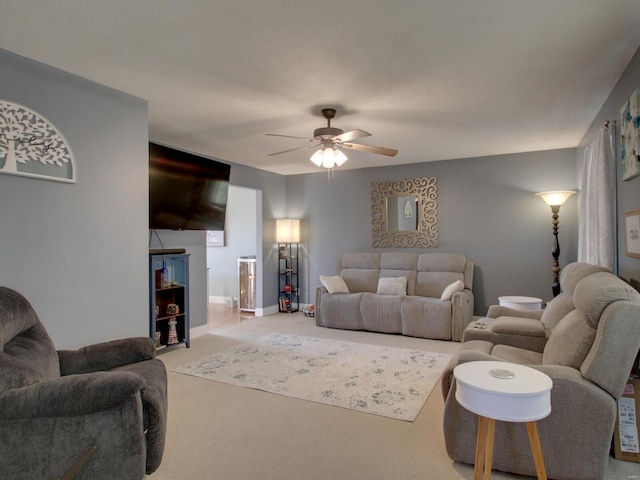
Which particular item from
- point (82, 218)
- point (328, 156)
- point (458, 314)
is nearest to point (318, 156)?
point (328, 156)

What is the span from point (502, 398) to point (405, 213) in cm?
455

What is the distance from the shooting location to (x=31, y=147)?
8.21 feet

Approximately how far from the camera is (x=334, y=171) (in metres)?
6.54

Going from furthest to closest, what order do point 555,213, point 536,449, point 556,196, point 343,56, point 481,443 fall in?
point 555,213 < point 556,196 < point 343,56 < point 481,443 < point 536,449

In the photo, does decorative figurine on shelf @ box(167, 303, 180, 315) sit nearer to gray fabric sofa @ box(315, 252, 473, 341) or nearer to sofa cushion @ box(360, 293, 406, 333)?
gray fabric sofa @ box(315, 252, 473, 341)

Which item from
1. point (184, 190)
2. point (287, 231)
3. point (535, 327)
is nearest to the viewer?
point (535, 327)

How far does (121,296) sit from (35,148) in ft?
4.00

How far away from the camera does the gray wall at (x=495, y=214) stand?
5.11 meters

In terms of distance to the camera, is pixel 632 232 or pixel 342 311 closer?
pixel 632 232

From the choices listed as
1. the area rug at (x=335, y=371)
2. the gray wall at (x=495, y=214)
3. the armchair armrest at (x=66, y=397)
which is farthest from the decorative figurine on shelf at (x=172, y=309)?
the gray wall at (x=495, y=214)

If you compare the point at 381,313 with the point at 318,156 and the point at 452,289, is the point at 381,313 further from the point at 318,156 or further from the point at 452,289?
the point at 318,156

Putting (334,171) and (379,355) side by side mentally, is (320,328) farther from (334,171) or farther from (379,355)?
(334,171)

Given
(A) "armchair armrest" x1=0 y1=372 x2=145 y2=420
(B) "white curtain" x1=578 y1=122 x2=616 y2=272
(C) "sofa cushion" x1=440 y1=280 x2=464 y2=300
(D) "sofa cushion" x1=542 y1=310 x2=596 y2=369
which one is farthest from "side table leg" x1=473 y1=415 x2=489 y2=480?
(C) "sofa cushion" x1=440 y1=280 x2=464 y2=300

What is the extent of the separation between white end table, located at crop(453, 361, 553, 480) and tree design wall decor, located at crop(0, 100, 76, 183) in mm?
2820
